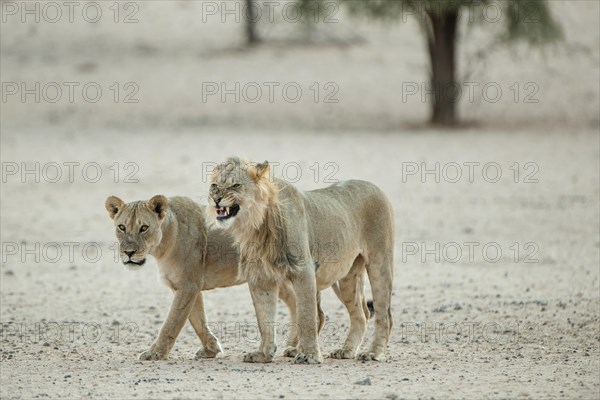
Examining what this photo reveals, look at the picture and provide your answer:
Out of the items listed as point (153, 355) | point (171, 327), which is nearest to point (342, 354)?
point (171, 327)

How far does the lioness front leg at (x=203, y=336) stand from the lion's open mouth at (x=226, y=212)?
96 centimetres

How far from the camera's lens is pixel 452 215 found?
53.1 ft

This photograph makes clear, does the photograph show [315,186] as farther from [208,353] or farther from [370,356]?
[370,356]

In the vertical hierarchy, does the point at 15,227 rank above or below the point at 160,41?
below

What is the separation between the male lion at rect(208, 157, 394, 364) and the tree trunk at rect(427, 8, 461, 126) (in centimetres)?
1732

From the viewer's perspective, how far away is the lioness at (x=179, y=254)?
829 cm

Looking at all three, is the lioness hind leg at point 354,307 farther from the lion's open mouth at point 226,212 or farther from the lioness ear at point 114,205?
the lioness ear at point 114,205

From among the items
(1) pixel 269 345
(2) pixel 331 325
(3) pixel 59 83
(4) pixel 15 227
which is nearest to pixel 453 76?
(3) pixel 59 83

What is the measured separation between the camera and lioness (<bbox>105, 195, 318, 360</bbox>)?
8.29 m

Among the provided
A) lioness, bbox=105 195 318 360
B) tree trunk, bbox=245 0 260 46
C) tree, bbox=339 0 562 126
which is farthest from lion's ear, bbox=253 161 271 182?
tree trunk, bbox=245 0 260 46

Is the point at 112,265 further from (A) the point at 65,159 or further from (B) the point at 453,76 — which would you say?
(B) the point at 453,76

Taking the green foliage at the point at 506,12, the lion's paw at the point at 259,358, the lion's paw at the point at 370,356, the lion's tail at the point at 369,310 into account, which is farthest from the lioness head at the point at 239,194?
the green foliage at the point at 506,12

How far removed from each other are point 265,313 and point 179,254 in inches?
34.3

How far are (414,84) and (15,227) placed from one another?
15.6 meters
